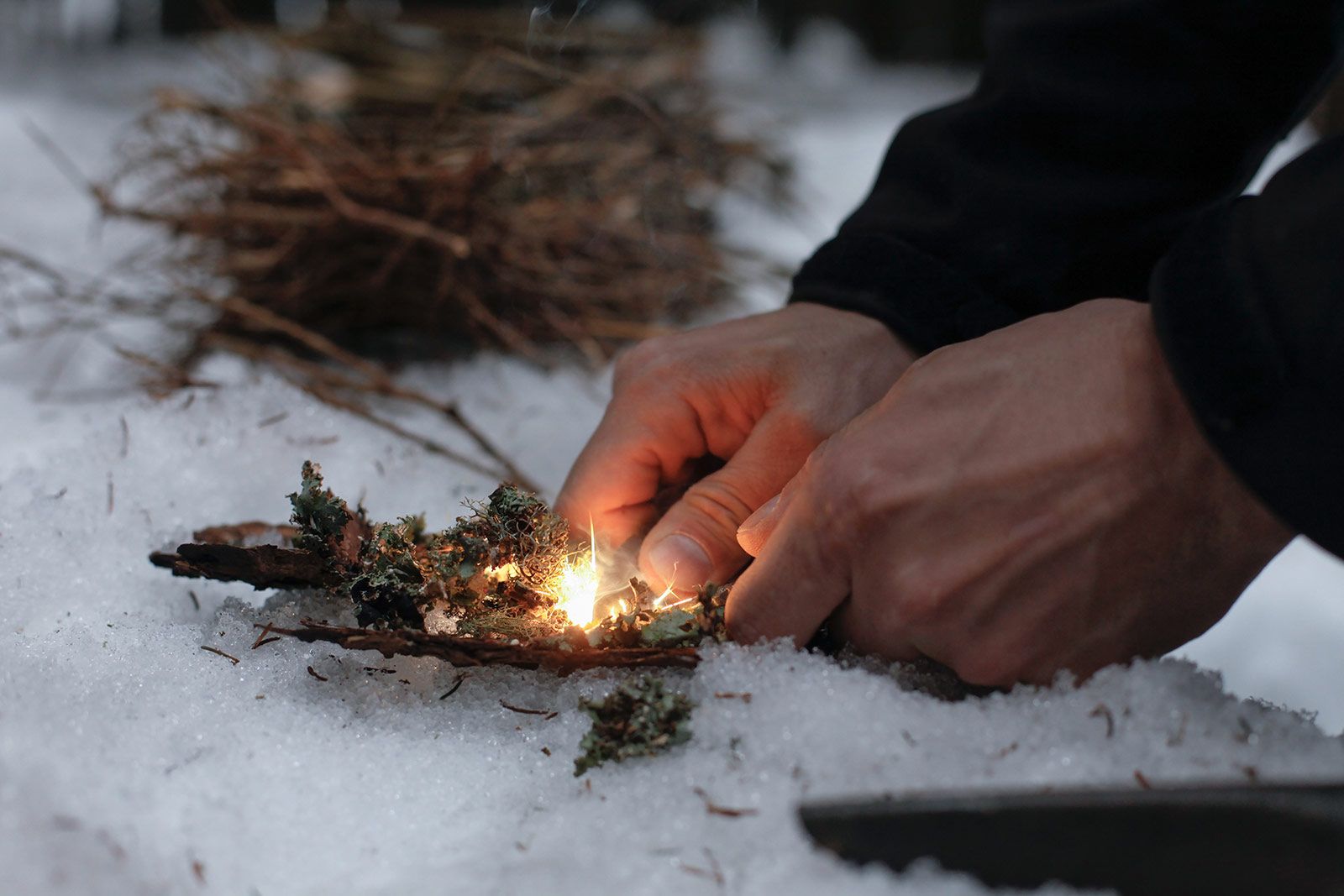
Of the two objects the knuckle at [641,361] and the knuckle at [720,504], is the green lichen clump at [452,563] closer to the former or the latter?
the knuckle at [720,504]

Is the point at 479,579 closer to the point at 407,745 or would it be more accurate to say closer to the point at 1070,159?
the point at 407,745

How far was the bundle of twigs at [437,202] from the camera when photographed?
235cm

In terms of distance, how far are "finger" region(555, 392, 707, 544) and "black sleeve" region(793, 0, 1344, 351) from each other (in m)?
0.33

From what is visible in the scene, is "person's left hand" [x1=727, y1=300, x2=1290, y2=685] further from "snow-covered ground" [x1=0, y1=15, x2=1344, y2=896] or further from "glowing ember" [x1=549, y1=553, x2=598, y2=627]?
"glowing ember" [x1=549, y1=553, x2=598, y2=627]

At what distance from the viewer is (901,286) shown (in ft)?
4.90

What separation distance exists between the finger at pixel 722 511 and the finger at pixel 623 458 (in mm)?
115

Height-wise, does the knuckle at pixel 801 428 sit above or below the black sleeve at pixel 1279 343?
below

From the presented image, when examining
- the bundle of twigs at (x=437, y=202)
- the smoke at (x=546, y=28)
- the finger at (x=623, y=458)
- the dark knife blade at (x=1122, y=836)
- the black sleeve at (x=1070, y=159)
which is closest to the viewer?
the dark knife blade at (x=1122, y=836)

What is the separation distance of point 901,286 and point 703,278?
146 centimetres

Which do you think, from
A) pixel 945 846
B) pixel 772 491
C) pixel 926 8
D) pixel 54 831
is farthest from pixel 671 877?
pixel 926 8

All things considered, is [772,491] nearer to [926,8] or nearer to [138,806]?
[138,806]

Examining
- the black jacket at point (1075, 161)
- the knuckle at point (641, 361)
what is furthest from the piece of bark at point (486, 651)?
the black jacket at point (1075, 161)

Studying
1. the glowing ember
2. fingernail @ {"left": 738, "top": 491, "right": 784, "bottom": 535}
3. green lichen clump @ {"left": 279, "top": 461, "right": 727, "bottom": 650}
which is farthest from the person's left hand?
the glowing ember

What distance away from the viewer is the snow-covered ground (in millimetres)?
845
